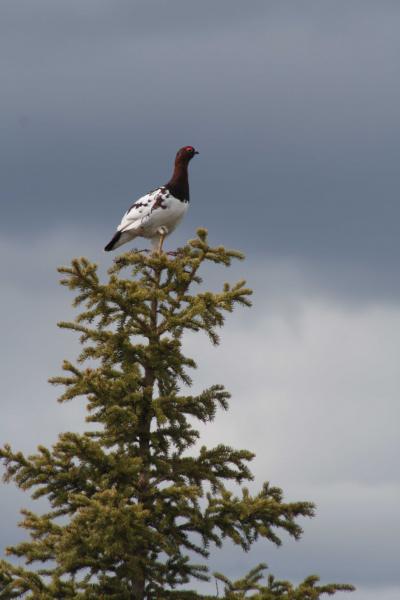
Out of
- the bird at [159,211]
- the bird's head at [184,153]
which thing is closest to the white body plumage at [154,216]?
the bird at [159,211]

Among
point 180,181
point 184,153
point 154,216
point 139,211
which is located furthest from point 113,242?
point 184,153

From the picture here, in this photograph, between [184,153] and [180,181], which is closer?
[180,181]

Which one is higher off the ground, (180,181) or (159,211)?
→ (180,181)

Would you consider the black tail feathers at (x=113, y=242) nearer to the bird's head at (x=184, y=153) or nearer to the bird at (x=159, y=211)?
the bird at (x=159, y=211)

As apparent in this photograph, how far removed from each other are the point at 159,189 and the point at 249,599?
23.5 feet

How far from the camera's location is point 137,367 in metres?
16.5

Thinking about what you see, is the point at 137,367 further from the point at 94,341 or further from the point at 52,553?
the point at 52,553

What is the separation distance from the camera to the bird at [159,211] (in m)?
18.9

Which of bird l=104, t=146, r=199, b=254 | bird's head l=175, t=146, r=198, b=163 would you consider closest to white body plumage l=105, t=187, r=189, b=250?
bird l=104, t=146, r=199, b=254

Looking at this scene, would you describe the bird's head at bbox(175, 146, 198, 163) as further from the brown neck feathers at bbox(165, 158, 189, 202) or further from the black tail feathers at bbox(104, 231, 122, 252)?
the black tail feathers at bbox(104, 231, 122, 252)

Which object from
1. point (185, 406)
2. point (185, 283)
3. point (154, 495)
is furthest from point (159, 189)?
point (154, 495)

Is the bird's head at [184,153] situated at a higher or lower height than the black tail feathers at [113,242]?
higher

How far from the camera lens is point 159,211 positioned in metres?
18.9

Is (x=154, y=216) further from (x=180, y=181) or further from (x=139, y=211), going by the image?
(x=180, y=181)
